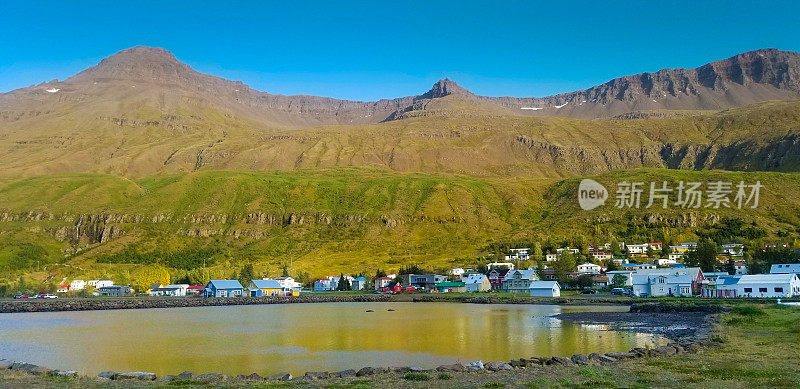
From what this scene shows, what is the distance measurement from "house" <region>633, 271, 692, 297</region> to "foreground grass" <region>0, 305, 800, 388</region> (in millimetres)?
63227

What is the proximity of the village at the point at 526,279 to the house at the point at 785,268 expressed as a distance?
1.00ft

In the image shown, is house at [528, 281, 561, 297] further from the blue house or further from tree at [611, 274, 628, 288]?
the blue house

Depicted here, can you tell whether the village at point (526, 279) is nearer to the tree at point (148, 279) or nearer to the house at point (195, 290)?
the house at point (195, 290)

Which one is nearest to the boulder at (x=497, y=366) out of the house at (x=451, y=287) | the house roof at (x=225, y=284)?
the house at (x=451, y=287)

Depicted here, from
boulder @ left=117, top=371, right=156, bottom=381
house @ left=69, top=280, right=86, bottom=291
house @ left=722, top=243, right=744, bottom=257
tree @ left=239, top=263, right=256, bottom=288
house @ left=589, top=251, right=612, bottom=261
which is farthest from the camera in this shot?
house @ left=589, top=251, right=612, bottom=261

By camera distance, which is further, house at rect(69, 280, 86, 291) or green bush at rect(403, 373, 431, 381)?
house at rect(69, 280, 86, 291)

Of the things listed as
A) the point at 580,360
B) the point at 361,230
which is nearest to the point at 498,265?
the point at 361,230

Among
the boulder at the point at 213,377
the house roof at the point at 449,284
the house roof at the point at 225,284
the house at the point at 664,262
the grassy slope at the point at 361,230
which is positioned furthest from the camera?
the grassy slope at the point at 361,230

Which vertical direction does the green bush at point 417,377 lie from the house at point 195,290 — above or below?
above

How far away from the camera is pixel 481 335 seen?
44.9m

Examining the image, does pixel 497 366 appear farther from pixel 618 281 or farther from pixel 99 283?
pixel 99 283

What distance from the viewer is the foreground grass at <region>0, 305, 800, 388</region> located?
20.3m

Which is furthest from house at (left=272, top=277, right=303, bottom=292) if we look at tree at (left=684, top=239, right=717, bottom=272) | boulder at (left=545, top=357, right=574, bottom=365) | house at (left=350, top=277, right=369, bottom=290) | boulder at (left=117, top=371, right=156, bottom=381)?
boulder at (left=545, top=357, right=574, bottom=365)

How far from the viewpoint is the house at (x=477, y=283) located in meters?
118
